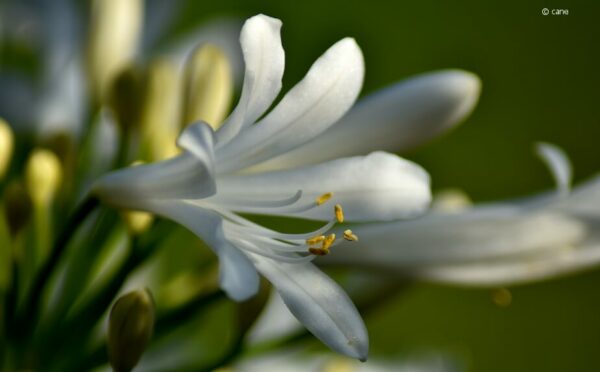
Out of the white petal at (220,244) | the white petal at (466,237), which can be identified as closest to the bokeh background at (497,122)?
the white petal at (466,237)

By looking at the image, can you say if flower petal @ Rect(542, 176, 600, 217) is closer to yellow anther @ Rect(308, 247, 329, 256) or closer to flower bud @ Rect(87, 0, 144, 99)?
yellow anther @ Rect(308, 247, 329, 256)

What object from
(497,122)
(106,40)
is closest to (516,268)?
(106,40)

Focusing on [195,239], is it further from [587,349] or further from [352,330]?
[587,349]

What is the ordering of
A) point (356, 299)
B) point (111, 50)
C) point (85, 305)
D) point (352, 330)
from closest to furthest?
point (352, 330), point (85, 305), point (356, 299), point (111, 50)

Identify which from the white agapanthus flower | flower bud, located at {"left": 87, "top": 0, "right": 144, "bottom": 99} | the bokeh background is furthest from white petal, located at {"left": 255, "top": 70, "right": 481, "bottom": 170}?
the bokeh background

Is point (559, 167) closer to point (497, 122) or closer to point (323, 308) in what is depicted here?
point (323, 308)

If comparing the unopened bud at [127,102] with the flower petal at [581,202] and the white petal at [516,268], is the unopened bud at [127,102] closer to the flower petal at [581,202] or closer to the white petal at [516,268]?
the white petal at [516,268]

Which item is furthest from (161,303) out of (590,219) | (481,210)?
(590,219)
